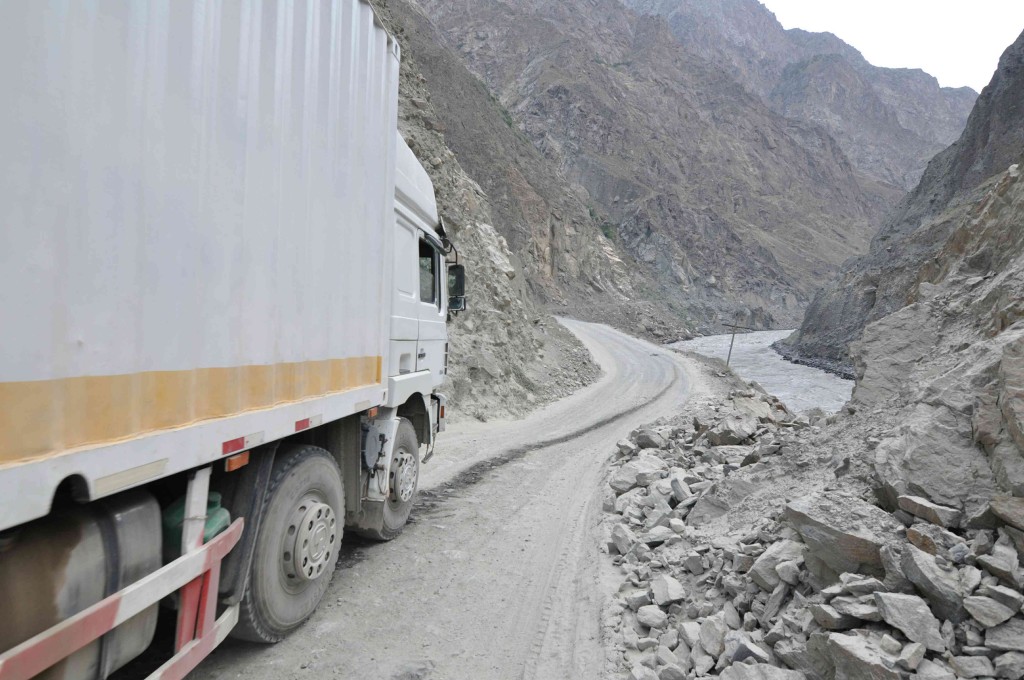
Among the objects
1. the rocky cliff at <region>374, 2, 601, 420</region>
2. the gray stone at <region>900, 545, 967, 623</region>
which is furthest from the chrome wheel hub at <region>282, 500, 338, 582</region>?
the rocky cliff at <region>374, 2, 601, 420</region>

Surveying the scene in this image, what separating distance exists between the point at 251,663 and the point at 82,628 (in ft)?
5.41

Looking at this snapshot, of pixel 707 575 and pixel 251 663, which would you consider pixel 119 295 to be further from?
pixel 707 575

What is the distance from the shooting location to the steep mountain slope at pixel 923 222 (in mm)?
36031

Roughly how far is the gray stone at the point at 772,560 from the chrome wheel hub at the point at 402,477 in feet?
10.5

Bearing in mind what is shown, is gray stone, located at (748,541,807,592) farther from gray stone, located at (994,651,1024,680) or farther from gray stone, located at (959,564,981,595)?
gray stone, located at (994,651,1024,680)

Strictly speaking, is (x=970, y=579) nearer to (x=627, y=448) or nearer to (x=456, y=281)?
(x=456, y=281)

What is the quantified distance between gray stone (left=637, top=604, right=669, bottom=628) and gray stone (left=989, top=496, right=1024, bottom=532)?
2.12 metres

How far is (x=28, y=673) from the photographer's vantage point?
1.91m

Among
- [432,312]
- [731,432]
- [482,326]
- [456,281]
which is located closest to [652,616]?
[432,312]

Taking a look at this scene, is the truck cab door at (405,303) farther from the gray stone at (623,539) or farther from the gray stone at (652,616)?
the gray stone at (652,616)

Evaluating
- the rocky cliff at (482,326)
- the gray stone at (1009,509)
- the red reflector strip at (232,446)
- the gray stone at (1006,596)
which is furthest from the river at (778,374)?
the red reflector strip at (232,446)

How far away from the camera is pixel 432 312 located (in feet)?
20.7

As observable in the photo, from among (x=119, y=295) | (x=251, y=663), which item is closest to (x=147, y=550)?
(x=119, y=295)

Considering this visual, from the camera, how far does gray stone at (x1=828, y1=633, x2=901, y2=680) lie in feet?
8.50
